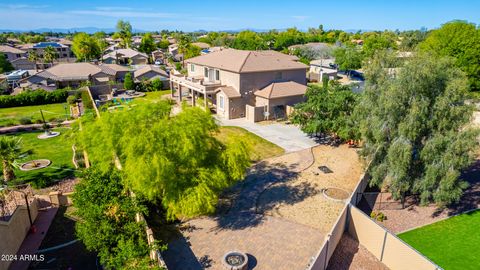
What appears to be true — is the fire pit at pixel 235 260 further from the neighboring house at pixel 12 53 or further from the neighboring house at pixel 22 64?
the neighboring house at pixel 12 53

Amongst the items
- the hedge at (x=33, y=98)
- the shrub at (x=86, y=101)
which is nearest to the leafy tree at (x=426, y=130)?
the shrub at (x=86, y=101)

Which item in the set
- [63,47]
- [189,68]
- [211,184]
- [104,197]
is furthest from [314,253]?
[63,47]

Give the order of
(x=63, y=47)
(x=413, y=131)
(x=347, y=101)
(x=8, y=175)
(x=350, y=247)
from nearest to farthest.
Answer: (x=350, y=247)
(x=413, y=131)
(x=8, y=175)
(x=347, y=101)
(x=63, y=47)

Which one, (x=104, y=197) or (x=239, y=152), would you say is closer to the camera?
(x=104, y=197)

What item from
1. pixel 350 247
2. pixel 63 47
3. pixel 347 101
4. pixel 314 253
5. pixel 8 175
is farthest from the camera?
pixel 63 47

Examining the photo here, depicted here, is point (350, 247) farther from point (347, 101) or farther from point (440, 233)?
point (347, 101)

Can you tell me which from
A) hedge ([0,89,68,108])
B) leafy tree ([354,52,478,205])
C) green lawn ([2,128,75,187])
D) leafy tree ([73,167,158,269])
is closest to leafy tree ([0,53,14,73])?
hedge ([0,89,68,108])

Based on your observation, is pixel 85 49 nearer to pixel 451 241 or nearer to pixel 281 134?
pixel 281 134

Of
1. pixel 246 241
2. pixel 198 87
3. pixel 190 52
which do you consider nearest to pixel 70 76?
pixel 198 87
